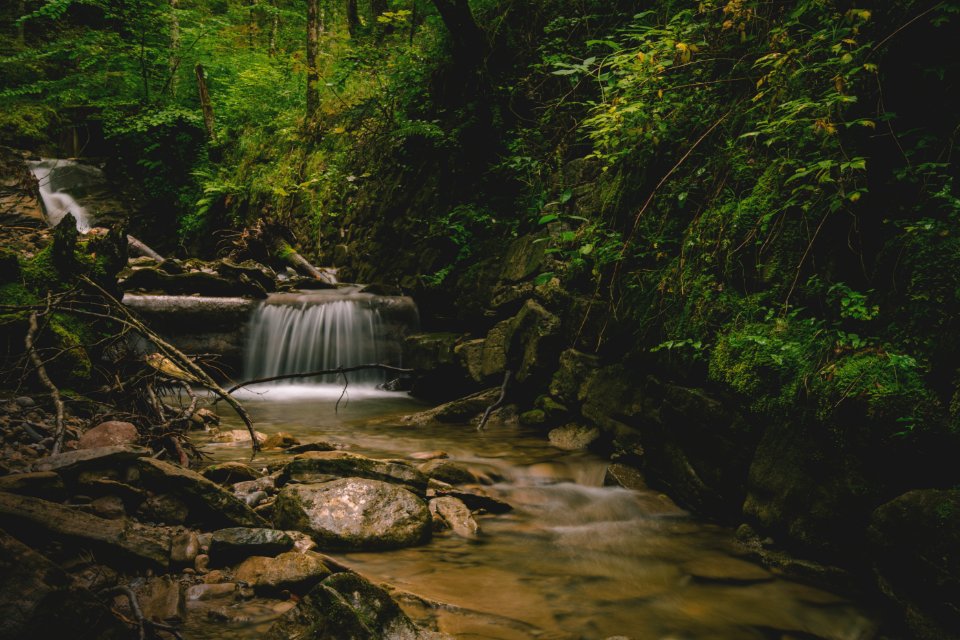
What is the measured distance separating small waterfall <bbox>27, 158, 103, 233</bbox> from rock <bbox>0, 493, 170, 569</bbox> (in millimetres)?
16313

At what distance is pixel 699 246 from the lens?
175 inches

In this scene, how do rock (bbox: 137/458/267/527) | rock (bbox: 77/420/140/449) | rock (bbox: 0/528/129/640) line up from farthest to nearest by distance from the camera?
1. rock (bbox: 77/420/140/449)
2. rock (bbox: 137/458/267/527)
3. rock (bbox: 0/528/129/640)

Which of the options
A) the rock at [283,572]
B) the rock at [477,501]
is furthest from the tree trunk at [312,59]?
the rock at [283,572]

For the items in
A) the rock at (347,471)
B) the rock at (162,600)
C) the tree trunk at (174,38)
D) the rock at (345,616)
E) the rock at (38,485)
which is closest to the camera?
the rock at (345,616)

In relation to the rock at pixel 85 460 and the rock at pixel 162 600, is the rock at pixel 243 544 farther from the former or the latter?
the rock at pixel 85 460

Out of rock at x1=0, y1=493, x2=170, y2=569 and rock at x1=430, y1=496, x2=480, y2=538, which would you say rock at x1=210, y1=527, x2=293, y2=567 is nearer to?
rock at x1=0, y1=493, x2=170, y2=569

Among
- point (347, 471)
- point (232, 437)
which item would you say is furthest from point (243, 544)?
point (232, 437)

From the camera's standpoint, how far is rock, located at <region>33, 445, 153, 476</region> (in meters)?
3.16

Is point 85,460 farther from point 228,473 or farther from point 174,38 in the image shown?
point 174,38

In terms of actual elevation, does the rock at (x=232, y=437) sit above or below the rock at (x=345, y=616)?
below

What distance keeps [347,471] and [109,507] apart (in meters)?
1.68

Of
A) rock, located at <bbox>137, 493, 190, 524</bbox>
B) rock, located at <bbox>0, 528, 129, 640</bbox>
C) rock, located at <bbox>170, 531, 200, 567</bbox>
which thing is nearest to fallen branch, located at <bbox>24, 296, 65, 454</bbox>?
rock, located at <bbox>137, 493, 190, 524</bbox>

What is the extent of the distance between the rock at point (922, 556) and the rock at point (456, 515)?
253 centimetres

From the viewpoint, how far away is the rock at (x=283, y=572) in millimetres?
2715
